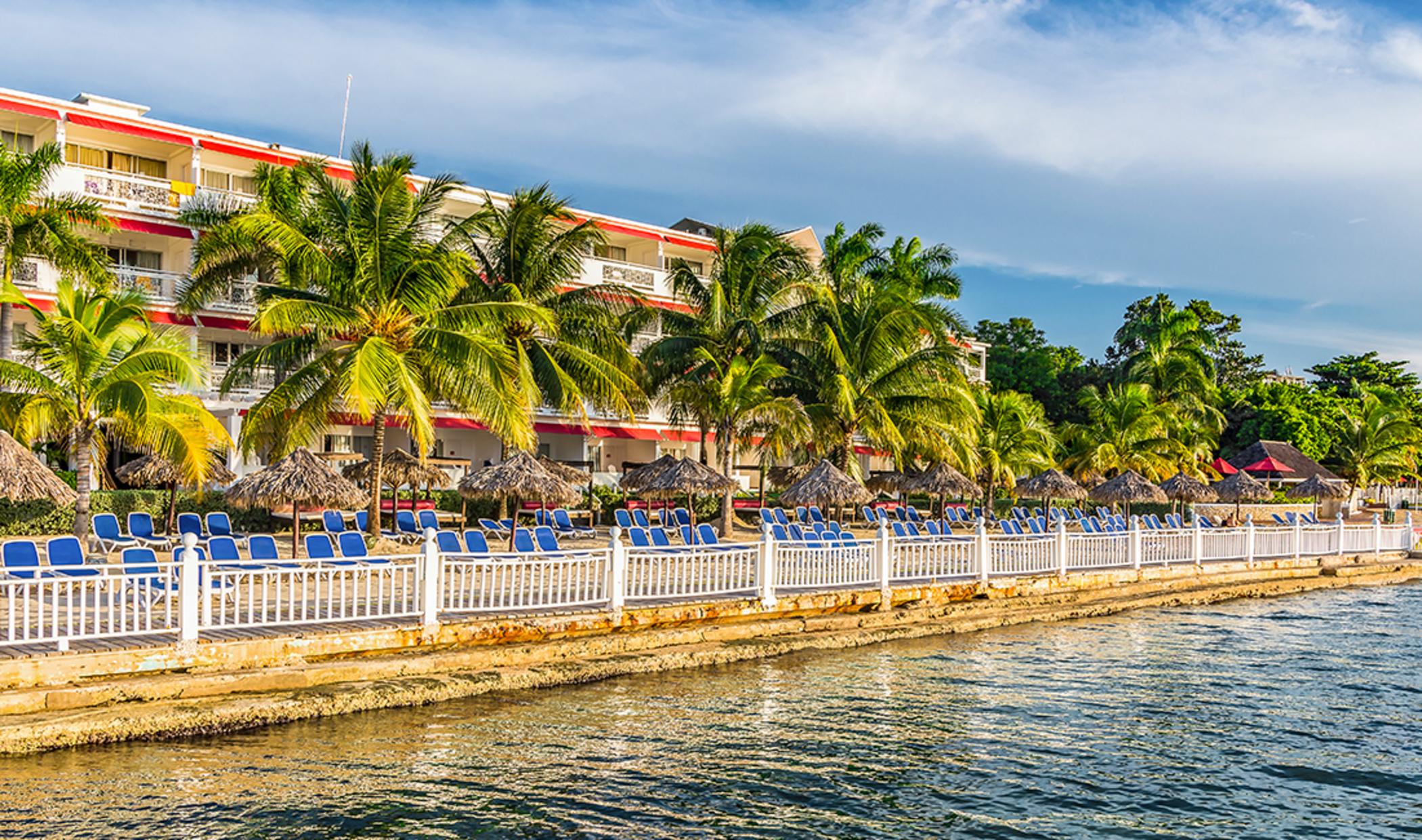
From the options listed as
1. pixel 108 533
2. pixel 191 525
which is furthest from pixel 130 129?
pixel 108 533

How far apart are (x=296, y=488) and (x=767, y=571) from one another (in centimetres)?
884

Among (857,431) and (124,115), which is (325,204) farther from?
(857,431)

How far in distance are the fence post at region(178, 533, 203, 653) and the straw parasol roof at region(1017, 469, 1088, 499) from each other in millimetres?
25107

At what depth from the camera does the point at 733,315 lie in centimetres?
3005

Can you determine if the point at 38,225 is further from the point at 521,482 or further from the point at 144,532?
the point at 521,482

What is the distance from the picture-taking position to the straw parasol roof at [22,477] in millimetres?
16031

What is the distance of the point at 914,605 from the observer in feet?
61.1

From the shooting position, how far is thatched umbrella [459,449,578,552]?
23625 millimetres

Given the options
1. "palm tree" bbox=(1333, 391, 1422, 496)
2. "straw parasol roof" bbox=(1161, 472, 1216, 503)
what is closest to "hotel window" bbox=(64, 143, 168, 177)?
"straw parasol roof" bbox=(1161, 472, 1216, 503)

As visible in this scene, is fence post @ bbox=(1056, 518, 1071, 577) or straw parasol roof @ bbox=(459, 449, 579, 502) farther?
straw parasol roof @ bbox=(459, 449, 579, 502)

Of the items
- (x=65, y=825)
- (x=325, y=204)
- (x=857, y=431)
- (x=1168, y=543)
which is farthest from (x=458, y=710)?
(x=857, y=431)

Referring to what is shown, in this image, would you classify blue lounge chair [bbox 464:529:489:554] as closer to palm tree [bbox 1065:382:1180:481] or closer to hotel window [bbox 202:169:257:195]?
hotel window [bbox 202:169:257:195]

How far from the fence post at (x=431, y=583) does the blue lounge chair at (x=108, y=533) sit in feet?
27.9

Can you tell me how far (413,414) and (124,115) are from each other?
15.9 metres
